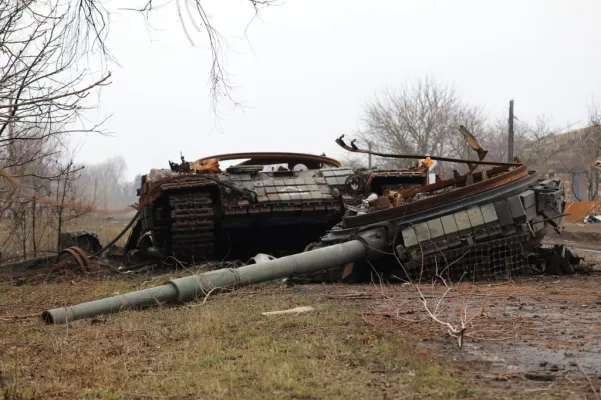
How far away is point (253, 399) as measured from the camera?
3.19m

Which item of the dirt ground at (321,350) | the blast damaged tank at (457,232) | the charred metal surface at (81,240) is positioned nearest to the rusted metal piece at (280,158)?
the charred metal surface at (81,240)

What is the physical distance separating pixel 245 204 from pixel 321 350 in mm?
6691

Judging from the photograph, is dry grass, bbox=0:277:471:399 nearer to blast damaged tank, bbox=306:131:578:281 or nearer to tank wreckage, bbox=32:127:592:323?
tank wreckage, bbox=32:127:592:323

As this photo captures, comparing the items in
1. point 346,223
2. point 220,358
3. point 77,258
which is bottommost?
point 220,358

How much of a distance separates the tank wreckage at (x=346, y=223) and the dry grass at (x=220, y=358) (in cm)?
81

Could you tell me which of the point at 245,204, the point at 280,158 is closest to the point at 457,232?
the point at 245,204

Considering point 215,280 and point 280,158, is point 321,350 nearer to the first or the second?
point 215,280

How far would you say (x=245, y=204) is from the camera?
10.7m

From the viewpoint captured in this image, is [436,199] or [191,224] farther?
[191,224]

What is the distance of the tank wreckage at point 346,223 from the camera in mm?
7766

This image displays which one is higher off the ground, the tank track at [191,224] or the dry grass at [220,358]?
the tank track at [191,224]

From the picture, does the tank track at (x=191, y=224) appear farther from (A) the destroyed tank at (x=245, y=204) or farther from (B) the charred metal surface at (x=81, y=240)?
(B) the charred metal surface at (x=81, y=240)

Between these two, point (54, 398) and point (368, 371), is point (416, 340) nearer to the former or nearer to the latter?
point (368, 371)

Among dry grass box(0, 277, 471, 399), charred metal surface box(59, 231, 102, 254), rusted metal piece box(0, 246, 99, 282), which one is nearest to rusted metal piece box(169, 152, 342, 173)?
charred metal surface box(59, 231, 102, 254)
